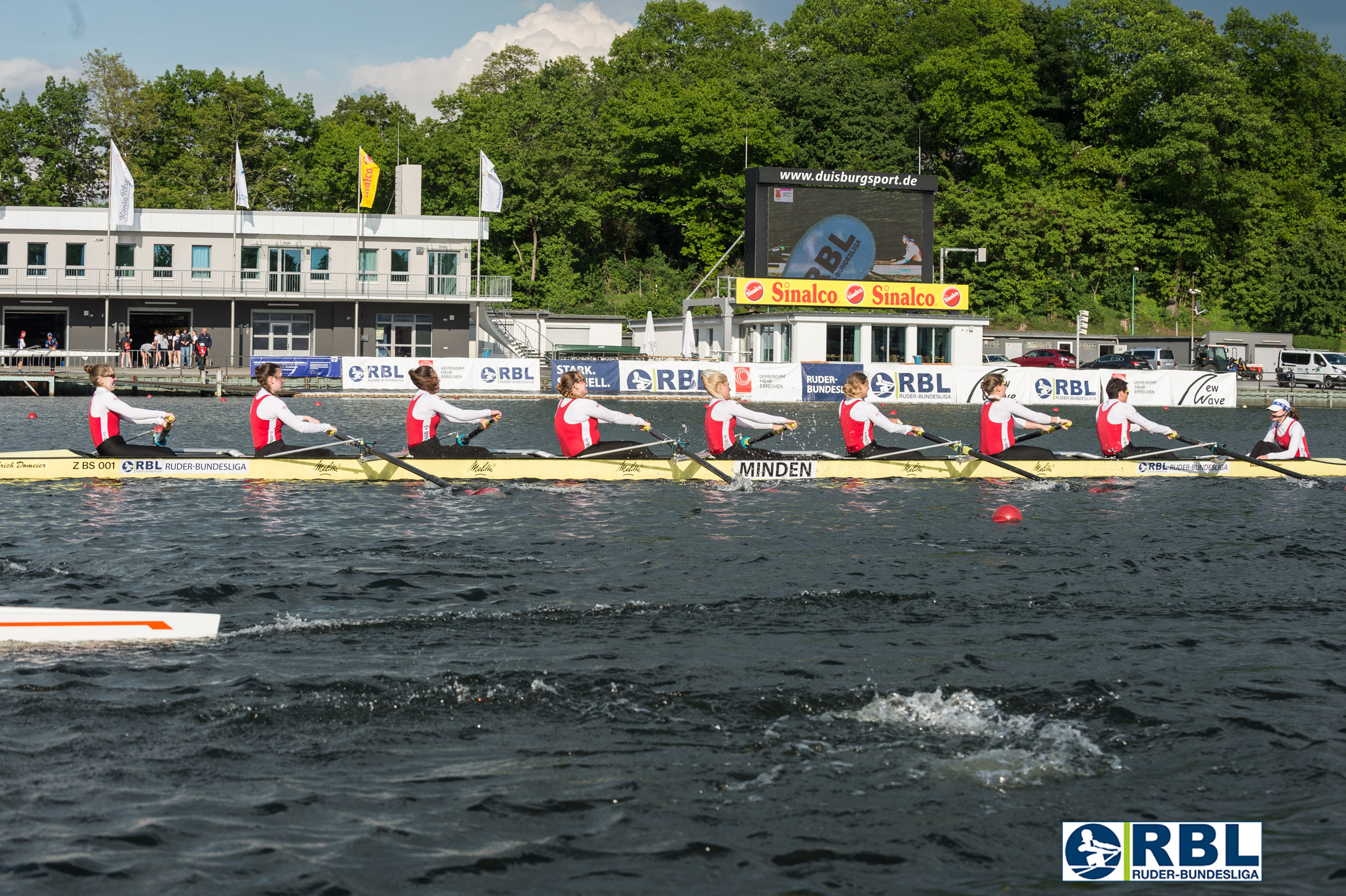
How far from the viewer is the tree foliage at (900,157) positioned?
67.0 m

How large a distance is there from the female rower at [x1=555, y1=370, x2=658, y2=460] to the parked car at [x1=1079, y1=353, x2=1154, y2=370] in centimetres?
3608

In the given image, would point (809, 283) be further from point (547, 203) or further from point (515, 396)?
point (547, 203)

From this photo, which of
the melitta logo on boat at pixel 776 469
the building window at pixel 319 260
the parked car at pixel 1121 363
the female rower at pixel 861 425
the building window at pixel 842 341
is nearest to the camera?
the female rower at pixel 861 425

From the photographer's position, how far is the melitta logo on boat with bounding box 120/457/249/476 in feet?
49.8

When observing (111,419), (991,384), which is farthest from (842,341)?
(111,419)

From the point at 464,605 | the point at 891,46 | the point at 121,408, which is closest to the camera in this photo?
the point at 464,605

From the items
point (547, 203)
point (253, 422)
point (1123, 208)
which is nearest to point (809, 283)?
point (547, 203)

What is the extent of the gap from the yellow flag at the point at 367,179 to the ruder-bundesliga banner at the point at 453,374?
454 inches

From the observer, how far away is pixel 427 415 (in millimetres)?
15719

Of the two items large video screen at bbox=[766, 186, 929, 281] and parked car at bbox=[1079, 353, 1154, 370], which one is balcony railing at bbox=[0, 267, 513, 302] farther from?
parked car at bbox=[1079, 353, 1154, 370]

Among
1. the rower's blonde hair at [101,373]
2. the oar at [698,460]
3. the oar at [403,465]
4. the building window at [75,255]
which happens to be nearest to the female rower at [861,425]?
the oar at [698,460]

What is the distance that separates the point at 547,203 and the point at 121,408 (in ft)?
175

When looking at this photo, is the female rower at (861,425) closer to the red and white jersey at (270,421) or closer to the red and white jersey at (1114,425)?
the red and white jersey at (1114,425)

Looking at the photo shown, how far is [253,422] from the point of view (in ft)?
51.3
